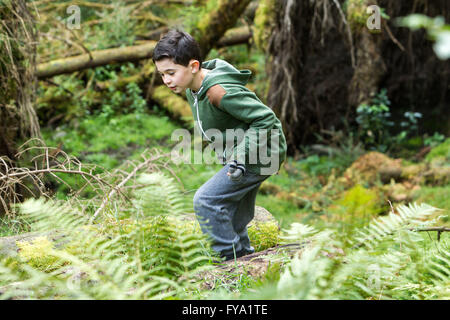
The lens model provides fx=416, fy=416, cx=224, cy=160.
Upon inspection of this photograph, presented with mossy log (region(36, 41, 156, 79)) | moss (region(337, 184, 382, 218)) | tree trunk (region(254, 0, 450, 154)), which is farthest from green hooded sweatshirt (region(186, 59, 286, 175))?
mossy log (region(36, 41, 156, 79))

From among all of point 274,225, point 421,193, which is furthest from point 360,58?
point 274,225

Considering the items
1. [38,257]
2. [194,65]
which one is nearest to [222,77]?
[194,65]

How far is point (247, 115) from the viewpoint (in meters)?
2.56

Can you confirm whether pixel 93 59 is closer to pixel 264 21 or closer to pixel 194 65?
pixel 264 21

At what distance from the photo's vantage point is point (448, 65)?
7672 mm

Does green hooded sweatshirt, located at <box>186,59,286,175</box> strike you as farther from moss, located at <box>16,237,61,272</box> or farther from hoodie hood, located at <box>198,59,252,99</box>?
moss, located at <box>16,237,61,272</box>

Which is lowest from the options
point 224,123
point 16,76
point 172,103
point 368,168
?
point 368,168

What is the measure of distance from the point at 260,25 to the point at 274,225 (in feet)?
13.3

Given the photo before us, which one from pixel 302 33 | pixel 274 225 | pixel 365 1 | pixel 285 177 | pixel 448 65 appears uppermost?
pixel 365 1

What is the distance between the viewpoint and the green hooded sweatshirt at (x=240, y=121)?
255 cm

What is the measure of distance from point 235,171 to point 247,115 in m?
0.37

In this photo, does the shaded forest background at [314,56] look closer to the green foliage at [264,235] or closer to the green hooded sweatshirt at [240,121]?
the green foliage at [264,235]

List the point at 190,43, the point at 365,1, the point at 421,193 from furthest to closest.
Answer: the point at 365,1 < the point at 421,193 < the point at 190,43
